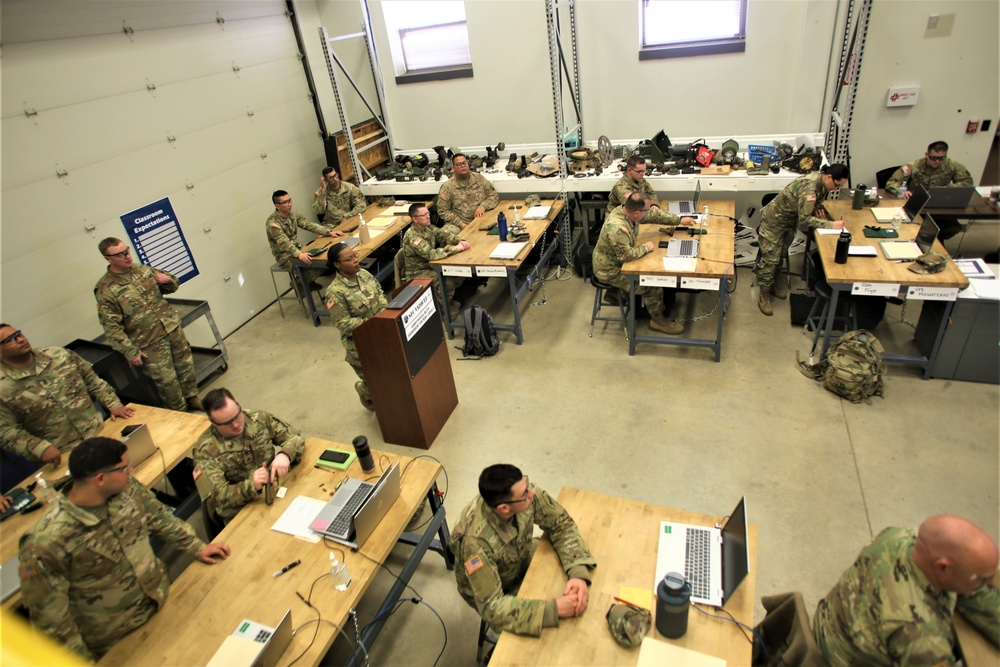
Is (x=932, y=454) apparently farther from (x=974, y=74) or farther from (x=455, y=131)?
(x=455, y=131)

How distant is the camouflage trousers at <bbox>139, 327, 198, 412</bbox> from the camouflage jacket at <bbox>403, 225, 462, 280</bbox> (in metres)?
2.14

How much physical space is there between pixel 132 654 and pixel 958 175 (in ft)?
24.4

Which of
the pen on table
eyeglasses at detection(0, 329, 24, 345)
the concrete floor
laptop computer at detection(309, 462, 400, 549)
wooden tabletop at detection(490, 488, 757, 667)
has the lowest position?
the concrete floor

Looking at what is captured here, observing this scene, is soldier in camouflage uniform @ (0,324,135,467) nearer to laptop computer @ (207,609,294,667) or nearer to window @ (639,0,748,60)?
laptop computer @ (207,609,294,667)

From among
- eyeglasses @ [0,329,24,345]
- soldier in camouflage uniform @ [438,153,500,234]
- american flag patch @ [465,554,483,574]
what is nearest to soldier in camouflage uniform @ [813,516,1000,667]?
american flag patch @ [465,554,483,574]

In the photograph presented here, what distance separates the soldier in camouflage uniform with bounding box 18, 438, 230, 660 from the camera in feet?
7.07

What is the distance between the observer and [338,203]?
6.80 m

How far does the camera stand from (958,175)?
5430 millimetres

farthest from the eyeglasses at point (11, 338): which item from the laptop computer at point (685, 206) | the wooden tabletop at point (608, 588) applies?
the laptop computer at point (685, 206)

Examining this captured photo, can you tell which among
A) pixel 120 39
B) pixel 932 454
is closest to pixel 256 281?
pixel 120 39

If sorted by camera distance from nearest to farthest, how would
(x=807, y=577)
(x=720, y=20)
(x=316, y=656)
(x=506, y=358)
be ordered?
(x=316, y=656)
(x=807, y=577)
(x=506, y=358)
(x=720, y=20)

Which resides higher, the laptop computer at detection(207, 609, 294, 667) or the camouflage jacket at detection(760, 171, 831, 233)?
the camouflage jacket at detection(760, 171, 831, 233)

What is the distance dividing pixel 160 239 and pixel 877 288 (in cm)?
639

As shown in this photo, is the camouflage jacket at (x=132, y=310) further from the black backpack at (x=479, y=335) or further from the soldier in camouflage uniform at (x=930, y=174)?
the soldier in camouflage uniform at (x=930, y=174)
